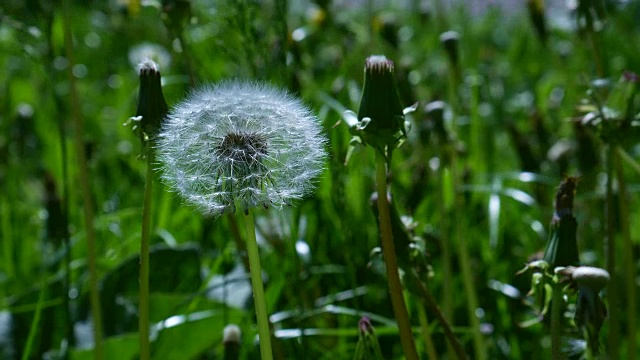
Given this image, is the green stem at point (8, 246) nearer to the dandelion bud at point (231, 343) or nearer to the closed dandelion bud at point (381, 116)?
the dandelion bud at point (231, 343)

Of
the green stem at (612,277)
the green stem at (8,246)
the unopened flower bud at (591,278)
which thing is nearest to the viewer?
the unopened flower bud at (591,278)

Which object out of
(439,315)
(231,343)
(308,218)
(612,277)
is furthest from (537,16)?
(231,343)

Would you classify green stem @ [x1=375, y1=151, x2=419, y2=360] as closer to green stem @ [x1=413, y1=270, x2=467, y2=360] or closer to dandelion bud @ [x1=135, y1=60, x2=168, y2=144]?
green stem @ [x1=413, y1=270, x2=467, y2=360]

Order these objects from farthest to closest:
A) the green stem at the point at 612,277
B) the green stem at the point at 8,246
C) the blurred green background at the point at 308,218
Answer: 1. the green stem at the point at 8,246
2. the blurred green background at the point at 308,218
3. the green stem at the point at 612,277

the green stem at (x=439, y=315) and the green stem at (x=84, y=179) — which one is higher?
the green stem at (x=84, y=179)

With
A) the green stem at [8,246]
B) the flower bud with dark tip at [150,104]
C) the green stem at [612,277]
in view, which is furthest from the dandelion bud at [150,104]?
the green stem at [8,246]

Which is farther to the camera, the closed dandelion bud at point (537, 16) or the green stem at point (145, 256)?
the closed dandelion bud at point (537, 16)

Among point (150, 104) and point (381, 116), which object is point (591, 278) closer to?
point (381, 116)
